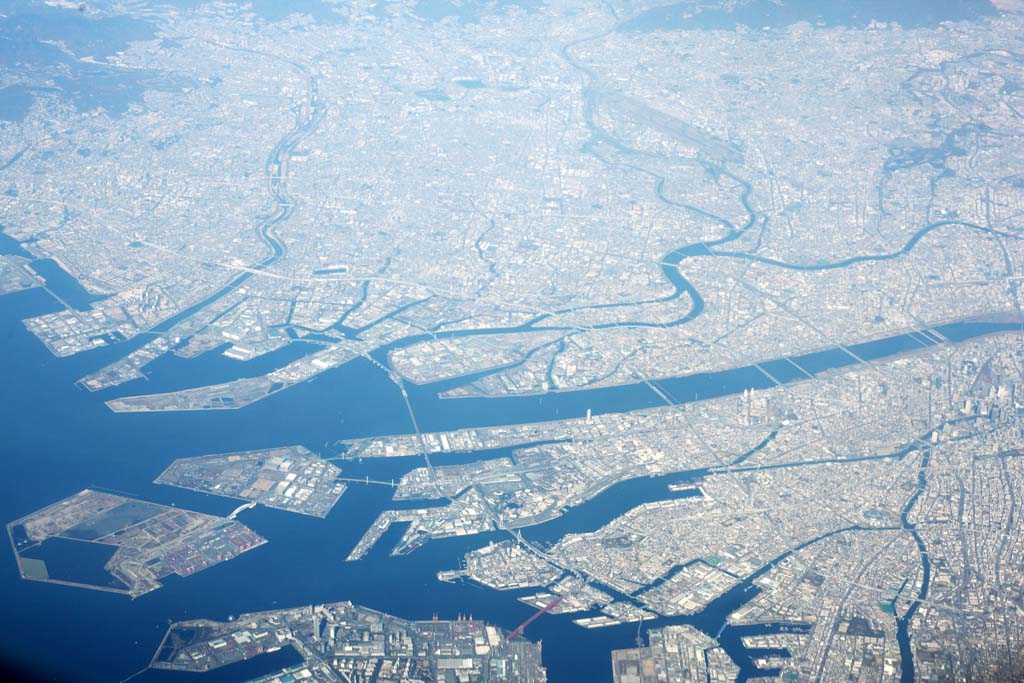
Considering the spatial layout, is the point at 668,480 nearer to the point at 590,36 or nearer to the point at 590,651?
the point at 590,651

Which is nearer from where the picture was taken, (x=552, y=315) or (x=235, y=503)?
(x=235, y=503)

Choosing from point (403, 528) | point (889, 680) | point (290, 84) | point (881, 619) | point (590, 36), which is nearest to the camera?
point (889, 680)

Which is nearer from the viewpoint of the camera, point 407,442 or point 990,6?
point 407,442

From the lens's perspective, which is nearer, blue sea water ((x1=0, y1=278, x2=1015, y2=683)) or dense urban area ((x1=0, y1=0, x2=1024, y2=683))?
blue sea water ((x1=0, y1=278, x2=1015, y2=683))

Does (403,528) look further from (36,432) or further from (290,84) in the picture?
(290,84)

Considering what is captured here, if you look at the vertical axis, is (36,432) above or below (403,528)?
above

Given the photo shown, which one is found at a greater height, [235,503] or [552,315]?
[552,315]

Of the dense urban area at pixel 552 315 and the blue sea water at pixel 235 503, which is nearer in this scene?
the blue sea water at pixel 235 503

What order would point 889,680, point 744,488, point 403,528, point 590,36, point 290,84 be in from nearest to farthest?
1. point 889,680
2. point 403,528
3. point 744,488
4. point 290,84
5. point 590,36

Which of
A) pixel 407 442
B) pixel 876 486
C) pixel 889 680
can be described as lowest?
pixel 889 680

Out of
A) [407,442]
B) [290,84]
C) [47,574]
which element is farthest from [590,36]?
[47,574]
